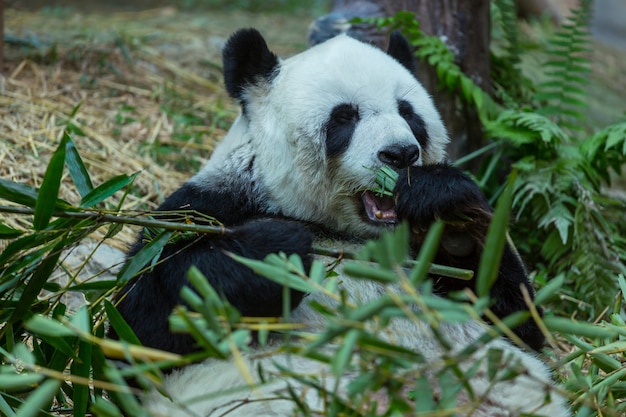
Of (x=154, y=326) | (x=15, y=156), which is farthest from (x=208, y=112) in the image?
(x=154, y=326)

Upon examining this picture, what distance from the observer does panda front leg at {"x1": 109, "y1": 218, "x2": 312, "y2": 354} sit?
2896 millimetres

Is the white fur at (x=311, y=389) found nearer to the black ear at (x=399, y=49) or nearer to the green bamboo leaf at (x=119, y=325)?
the green bamboo leaf at (x=119, y=325)

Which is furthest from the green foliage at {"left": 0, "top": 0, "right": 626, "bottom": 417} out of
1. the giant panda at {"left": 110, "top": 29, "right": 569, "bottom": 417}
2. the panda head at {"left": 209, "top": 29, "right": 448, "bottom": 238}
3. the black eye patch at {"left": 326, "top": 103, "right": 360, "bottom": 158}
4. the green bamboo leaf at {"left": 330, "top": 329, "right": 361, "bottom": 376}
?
the black eye patch at {"left": 326, "top": 103, "right": 360, "bottom": 158}

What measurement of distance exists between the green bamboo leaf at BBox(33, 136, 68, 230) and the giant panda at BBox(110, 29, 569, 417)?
1.88 ft

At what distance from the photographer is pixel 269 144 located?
3666mm

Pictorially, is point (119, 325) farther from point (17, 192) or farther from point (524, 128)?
point (524, 128)

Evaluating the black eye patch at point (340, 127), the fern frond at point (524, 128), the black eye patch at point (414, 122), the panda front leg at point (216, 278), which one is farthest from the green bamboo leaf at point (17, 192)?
the fern frond at point (524, 128)

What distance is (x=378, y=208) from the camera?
3.53 m

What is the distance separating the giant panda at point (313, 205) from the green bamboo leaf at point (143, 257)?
0.46 feet

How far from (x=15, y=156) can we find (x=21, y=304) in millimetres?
2384

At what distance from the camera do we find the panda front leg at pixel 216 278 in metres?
2.90

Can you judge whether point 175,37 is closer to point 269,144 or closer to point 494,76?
point 494,76

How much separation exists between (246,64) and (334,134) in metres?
0.69

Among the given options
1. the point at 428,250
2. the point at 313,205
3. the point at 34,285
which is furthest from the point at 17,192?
the point at 428,250
